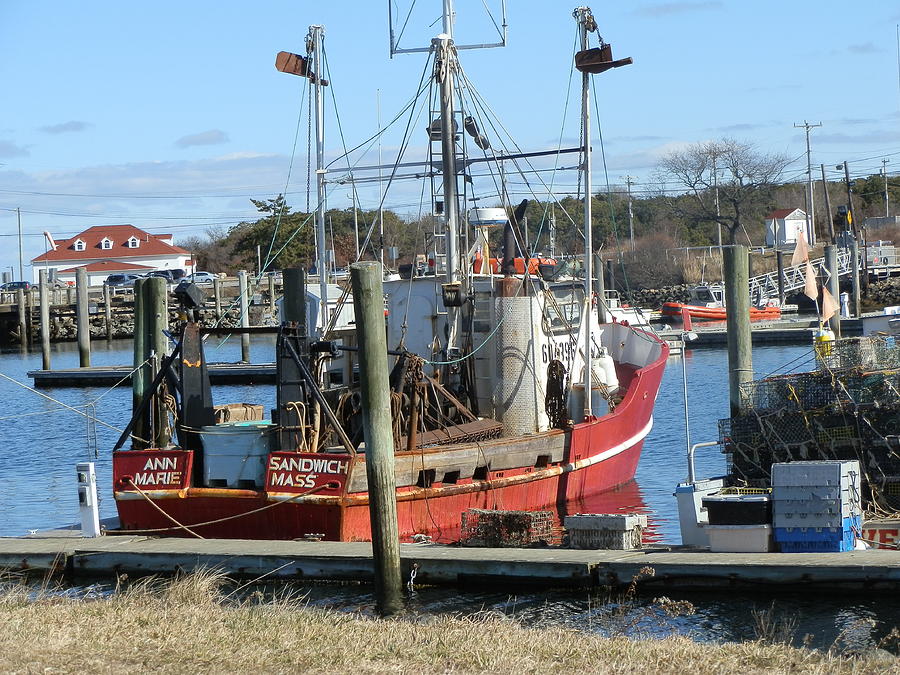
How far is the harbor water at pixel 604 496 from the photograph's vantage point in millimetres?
11781

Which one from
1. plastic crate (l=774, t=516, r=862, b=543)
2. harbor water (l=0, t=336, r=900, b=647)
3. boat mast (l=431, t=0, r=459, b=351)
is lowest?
harbor water (l=0, t=336, r=900, b=647)

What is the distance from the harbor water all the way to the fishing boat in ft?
3.66

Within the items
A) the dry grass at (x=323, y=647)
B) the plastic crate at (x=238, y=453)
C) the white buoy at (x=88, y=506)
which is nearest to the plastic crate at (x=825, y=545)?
the dry grass at (x=323, y=647)

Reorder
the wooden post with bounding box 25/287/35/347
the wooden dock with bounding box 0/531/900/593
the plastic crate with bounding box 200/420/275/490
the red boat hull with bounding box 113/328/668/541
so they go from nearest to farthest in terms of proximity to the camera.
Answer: the wooden dock with bounding box 0/531/900/593 → the red boat hull with bounding box 113/328/668/541 → the plastic crate with bounding box 200/420/275/490 → the wooden post with bounding box 25/287/35/347

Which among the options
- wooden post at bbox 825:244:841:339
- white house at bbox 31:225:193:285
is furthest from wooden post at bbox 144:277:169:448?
white house at bbox 31:225:193:285

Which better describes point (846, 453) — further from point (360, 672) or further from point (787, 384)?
point (360, 672)

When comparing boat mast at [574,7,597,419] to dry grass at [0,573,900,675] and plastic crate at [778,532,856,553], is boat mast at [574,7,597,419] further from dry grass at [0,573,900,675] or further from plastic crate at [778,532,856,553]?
dry grass at [0,573,900,675]

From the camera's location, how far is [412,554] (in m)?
13.8

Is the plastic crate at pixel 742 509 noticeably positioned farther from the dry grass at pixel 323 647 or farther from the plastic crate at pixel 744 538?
the dry grass at pixel 323 647

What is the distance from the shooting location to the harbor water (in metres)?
11.8

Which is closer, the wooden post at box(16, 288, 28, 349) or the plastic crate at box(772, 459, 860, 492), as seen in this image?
the plastic crate at box(772, 459, 860, 492)

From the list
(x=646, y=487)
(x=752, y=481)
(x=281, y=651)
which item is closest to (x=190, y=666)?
(x=281, y=651)

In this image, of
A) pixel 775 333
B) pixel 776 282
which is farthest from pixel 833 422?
pixel 776 282

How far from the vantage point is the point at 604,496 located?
2125cm
